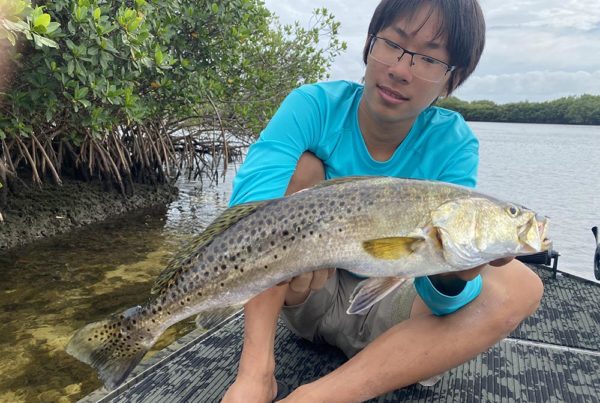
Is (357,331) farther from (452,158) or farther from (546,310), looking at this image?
(546,310)

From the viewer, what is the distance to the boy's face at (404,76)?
235 cm

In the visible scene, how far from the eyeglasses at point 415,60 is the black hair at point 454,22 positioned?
80mm

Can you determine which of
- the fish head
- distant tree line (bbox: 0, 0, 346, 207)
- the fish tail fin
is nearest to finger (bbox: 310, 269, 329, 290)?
the fish head

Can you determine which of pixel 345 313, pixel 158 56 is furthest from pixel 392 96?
pixel 158 56

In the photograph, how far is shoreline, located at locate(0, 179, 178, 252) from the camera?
6.62 meters

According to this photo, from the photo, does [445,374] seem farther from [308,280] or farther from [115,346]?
[115,346]

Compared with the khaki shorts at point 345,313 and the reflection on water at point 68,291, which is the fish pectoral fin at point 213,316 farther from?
the reflection on water at point 68,291

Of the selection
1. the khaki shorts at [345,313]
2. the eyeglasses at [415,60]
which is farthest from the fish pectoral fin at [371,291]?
the eyeglasses at [415,60]

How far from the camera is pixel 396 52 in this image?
7.82 ft

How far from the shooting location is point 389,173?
265cm

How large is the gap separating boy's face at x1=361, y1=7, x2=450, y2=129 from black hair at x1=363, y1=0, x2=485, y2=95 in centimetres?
3

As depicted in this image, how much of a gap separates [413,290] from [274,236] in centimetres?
91

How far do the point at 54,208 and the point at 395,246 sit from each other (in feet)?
22.0

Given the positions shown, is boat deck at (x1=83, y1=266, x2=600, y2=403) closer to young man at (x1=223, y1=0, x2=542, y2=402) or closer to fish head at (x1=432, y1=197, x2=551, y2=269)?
young man at (x1=223, y1=0, x2=542, y2=402)
